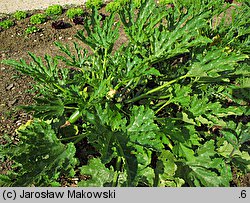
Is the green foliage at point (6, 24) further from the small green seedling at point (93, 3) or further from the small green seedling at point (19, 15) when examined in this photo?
the small green seedling at point (93, 3)

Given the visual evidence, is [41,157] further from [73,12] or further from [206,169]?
[73,12]

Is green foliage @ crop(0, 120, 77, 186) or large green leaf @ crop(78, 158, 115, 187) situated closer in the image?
green foliage @ crop(0, 120, 77, 186)

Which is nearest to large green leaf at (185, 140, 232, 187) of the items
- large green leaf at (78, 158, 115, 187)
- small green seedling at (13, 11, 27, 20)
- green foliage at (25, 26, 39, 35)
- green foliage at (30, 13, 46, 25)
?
large green leaf at (78, 158, 115, 187)

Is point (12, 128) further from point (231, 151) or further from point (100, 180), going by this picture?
point (231, 151)

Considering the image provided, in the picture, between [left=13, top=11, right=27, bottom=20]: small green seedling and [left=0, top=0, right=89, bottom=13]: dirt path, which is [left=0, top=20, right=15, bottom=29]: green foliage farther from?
[left=0, top=0, right=89, bottom=13]: dirt path

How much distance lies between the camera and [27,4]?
6.38m

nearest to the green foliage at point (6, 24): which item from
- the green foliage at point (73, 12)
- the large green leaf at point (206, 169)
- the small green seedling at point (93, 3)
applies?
the green foliage at point (73, 12)

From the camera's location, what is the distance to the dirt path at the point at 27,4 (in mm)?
6230

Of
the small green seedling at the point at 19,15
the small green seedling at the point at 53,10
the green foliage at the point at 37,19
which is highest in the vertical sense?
the small green seedling at the point at 53,10

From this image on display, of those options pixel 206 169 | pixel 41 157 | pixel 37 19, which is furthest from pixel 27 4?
pixel 206 169

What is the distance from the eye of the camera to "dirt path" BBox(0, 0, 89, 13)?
6230 mm

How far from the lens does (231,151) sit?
357 centimetres

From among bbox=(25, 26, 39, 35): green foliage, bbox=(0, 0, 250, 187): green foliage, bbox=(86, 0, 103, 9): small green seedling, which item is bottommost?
bbox=(0, 0, 250, 187): green foliage
